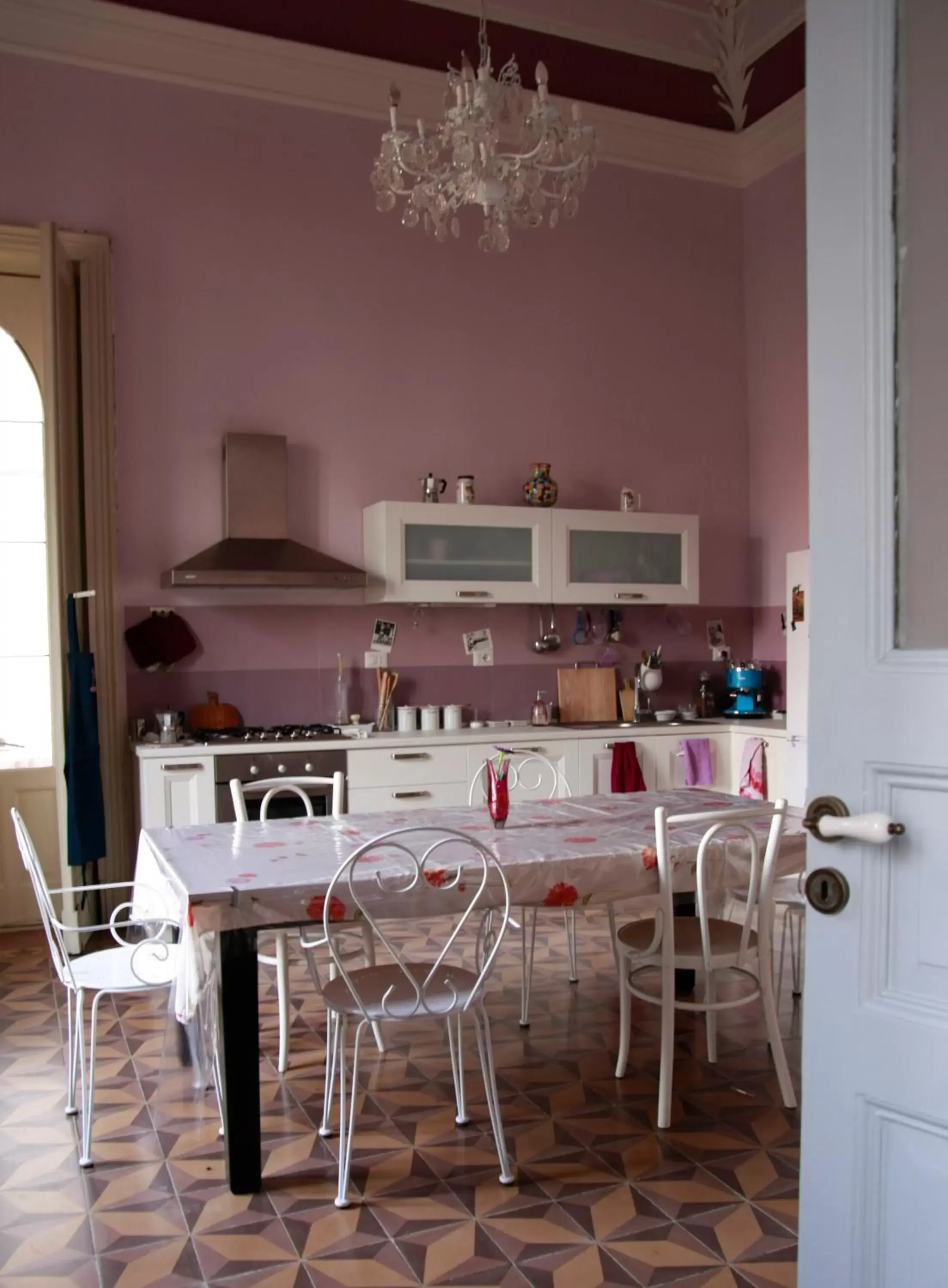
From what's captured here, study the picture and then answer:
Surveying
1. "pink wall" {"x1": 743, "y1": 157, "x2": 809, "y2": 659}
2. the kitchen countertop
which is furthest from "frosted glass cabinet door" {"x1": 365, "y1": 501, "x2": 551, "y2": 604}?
"pink wall" {"x1": 743, "y1": 157, "x2": 809, "y2": 659}

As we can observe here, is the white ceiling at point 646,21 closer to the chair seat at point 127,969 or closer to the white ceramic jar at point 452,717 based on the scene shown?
the white ceramic jar at point 452,717

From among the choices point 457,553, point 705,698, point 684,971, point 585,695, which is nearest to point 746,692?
point 705,698

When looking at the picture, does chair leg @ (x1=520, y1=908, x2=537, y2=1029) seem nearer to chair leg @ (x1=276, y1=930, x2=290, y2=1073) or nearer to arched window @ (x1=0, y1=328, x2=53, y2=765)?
chair leg @ (x1=276, y1=930, x2=290, y2=1073)

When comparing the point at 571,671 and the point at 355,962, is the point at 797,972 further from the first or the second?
the point at 571,671

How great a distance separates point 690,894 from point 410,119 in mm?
3971

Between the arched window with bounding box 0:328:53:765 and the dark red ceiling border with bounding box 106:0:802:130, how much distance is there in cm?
178

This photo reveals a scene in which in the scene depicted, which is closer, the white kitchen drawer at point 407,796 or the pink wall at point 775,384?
the white kitchen drawer at point 407,796

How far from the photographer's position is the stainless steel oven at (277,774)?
15.0 feet

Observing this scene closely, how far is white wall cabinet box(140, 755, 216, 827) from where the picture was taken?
449 centimetres

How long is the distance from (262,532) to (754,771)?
104 inches

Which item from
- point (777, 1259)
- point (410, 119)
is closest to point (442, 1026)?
point (777, 1259)

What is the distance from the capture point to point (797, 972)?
3785mm

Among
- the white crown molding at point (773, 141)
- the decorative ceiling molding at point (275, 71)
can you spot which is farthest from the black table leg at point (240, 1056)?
the white crown molding at point (773, 141)

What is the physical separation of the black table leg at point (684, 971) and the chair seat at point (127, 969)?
5.54ft
